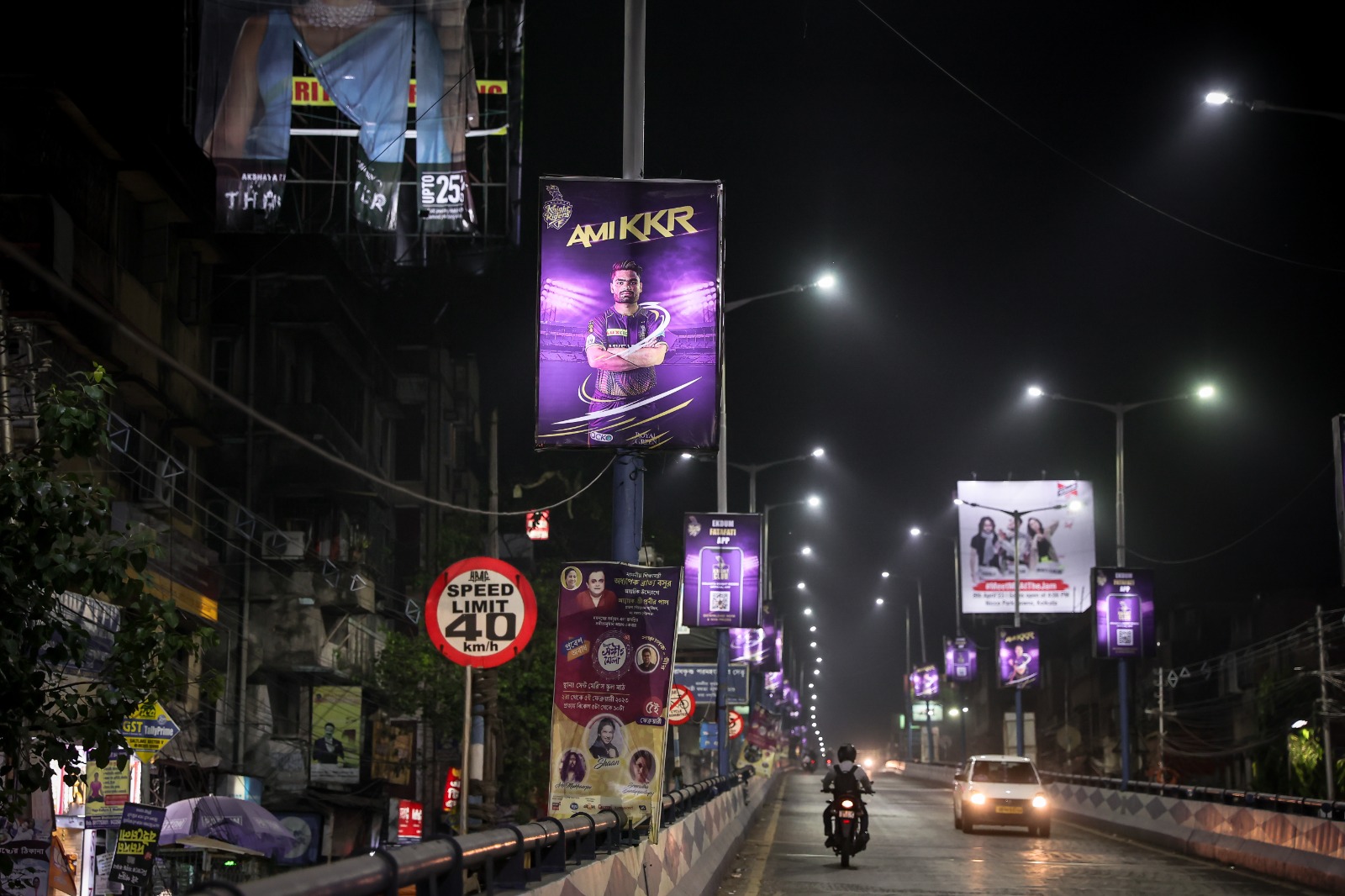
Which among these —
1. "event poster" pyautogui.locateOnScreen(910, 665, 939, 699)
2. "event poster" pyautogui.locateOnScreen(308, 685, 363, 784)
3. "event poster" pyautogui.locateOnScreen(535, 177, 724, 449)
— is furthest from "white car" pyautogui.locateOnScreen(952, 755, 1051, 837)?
"event poster" pyautogui.locateOnScreen(910, 665, 939, 699)

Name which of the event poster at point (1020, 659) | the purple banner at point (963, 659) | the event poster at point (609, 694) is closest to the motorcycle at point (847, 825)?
the event poster at point (609, 694)

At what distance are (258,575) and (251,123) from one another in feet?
44.3

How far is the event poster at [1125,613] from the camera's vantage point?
42688mm

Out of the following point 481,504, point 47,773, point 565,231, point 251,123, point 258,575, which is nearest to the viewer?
point 47,773

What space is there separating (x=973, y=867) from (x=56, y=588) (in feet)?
51.1

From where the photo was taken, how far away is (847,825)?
75.9 ft

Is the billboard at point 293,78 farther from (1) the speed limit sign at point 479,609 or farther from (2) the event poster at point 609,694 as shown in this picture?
(1) the speed limit sign at point 479,609

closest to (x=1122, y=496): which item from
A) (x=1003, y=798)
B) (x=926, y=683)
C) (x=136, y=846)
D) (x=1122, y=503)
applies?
(x=1122, y=503)

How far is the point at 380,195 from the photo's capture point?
125 feet

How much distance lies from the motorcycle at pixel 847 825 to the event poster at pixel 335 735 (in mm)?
27381

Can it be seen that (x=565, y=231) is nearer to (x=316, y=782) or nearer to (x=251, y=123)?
(x=251, y=123)

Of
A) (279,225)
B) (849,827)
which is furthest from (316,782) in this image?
(849,827)

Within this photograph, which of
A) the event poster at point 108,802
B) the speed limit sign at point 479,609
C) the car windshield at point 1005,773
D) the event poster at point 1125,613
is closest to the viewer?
the speed limit sign at point 479,609

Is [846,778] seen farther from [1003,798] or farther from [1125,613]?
[1125,613]
